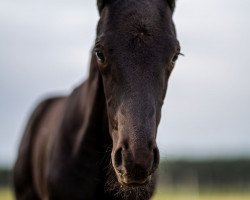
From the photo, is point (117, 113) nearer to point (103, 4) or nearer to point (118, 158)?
point (118, 158)

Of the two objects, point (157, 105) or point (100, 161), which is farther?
point (100, 161)

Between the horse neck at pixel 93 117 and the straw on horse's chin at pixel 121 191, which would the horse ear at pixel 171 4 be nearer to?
the horse neck at pixel 93 117

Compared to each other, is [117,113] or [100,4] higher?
[100,4]

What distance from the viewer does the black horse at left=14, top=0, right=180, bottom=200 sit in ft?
15.9

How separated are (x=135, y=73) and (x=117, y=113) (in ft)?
1.33

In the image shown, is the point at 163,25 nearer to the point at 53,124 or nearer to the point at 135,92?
the point at 135,92

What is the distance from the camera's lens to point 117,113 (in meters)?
5.29

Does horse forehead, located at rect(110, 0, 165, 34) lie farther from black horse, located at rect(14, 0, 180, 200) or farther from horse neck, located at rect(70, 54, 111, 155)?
horse neck, located at rect(70, 54, 111, 155)

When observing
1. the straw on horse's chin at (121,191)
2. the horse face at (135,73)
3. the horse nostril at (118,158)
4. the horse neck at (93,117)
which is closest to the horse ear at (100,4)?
the horse face at (135,73)

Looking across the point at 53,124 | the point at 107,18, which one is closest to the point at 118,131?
the point at 107,18

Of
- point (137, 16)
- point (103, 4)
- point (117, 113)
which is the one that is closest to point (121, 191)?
point (117, 113)

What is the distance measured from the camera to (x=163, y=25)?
5.46 m

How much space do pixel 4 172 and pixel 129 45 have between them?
2084 inches

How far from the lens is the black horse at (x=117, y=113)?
15.9 ft
